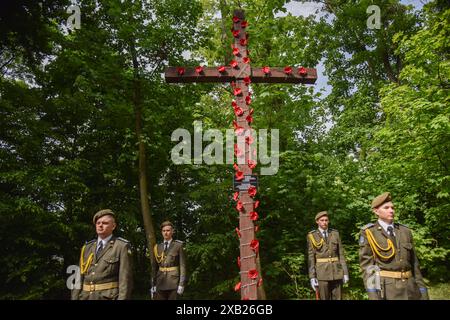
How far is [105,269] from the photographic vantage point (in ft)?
13.6

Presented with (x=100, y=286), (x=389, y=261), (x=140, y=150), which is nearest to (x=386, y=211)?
(x=389, y=261)

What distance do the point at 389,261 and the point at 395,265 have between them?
2.9 inches

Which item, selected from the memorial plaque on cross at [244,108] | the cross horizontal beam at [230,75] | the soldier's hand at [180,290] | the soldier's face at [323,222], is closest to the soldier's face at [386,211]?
the memorial plaque on cross at [244,108]

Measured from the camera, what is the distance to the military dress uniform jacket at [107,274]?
4051 millimetres

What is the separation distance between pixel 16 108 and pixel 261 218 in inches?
342

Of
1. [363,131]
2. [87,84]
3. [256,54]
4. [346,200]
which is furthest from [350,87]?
[87,84]

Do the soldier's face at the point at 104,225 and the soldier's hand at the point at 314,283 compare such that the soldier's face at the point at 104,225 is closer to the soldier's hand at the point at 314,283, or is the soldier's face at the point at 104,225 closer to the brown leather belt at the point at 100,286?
the brown leather belt at the point at 100,286

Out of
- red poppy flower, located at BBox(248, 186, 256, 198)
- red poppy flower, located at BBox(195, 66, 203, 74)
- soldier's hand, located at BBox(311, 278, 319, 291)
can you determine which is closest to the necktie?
red poppy flower, located at BBox(248, 186, 256, 198)

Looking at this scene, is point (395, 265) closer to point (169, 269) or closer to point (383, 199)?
point (383, 199)

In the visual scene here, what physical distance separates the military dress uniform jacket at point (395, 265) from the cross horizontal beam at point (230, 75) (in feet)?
10.3

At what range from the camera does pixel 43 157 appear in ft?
34.8

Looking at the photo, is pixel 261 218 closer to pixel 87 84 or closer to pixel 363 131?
pixel 87 84

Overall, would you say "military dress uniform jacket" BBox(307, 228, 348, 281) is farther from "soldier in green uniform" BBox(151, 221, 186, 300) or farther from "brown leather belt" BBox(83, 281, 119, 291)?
"brown leather belt" BBox(83, 281, 119, 291)

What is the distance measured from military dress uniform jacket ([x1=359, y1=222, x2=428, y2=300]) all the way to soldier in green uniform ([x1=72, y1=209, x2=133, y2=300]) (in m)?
2.95
